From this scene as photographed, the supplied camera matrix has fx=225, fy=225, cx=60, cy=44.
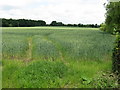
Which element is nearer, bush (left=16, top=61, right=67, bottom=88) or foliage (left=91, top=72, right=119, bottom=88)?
foliage (left=91, top=72, right=119, bottom=88)

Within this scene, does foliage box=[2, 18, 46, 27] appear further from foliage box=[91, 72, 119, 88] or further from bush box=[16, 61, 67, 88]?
foliage box=[91, 72, 119, 88]

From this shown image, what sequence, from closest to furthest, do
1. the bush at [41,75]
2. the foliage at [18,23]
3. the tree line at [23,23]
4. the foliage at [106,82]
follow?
the foliage at [106,82] → the bush at [41,75] → the foliage at [18,23] → the tree line at [23,23]

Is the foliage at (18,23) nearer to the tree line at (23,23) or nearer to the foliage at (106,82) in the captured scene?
the tree line at (23,23)

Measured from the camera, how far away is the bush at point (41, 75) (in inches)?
330

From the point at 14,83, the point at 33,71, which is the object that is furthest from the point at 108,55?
the point at 14,83

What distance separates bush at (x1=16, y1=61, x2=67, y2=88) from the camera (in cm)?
838

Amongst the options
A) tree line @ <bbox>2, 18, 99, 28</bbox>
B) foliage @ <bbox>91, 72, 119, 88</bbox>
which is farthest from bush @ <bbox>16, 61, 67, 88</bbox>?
tree line @ <bbox>2, 18, 99, 28</bbox>

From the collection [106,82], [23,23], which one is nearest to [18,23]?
[23,23]

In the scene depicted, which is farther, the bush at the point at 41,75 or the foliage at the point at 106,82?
the bush at the point at 41,75

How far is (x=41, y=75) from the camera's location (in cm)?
924

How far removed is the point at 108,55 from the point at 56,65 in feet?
16.3

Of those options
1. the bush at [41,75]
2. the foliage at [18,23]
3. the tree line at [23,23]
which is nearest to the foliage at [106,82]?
the bush at [41,75]

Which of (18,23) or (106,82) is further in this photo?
(18,23)

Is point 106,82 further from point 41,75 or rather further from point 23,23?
point 23,23
